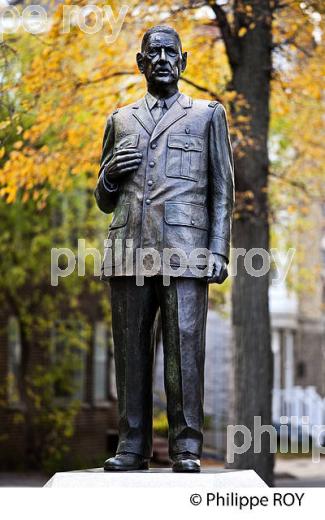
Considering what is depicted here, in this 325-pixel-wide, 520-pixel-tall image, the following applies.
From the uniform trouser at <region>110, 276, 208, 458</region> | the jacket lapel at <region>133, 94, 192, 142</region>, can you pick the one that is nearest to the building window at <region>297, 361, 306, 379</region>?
the uniform trouser at <region>110, 276, 208, 458</region>

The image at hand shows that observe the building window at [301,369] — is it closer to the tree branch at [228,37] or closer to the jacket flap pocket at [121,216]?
the tree branch at [228,37]

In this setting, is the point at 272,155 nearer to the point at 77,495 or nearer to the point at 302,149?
the point at 302,149

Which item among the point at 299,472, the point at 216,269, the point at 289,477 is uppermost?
the point at 216,269

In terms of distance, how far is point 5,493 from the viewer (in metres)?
6.86

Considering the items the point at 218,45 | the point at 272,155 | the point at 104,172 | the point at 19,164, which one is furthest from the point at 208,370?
the point at 104,172

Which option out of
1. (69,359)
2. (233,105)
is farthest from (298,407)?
(233,105)

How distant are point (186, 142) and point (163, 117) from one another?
256 millimetres

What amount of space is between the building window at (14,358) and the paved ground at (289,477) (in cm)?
230

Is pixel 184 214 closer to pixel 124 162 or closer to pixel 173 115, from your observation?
pixel 124 162

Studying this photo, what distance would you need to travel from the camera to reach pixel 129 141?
25.8 ft

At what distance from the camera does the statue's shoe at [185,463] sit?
7.35 meters

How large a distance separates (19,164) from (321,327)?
2772 centimetres

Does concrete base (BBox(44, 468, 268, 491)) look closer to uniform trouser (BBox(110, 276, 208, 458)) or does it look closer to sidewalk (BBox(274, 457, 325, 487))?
uniform trouser (BBox(110, 276, 208, 458))

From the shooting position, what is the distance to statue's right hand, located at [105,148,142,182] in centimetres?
768
